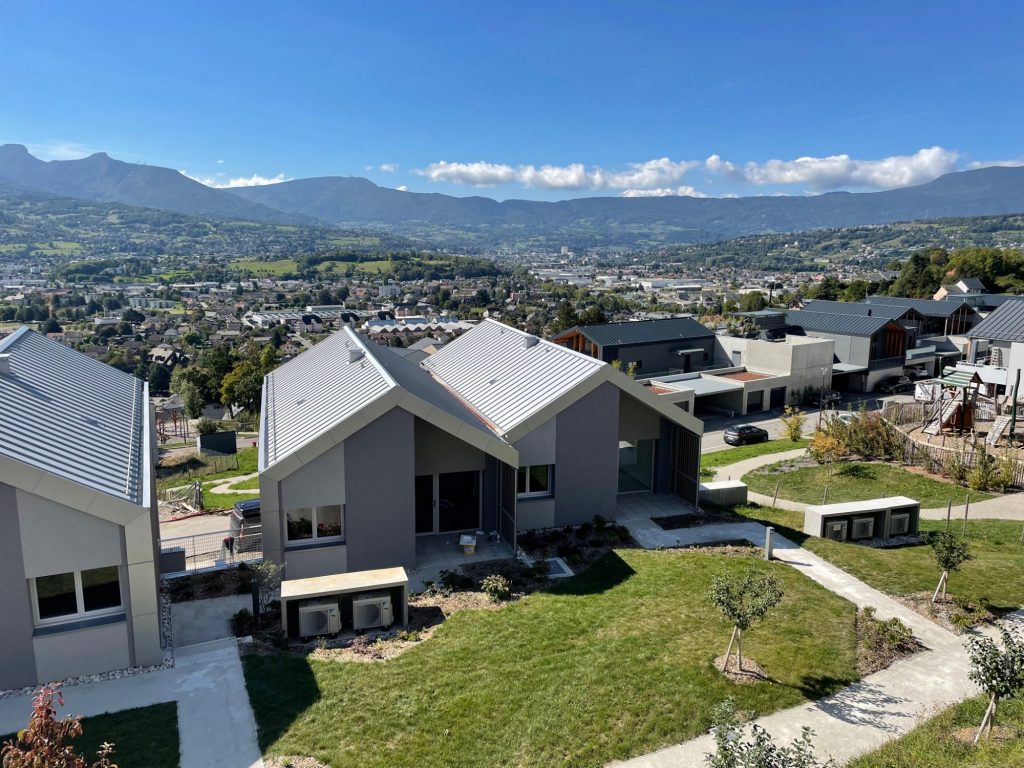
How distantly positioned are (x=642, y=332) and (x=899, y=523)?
3787 cm

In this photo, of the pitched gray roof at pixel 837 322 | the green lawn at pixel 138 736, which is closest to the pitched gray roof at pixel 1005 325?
the pitched gray roof at pixel 837 322

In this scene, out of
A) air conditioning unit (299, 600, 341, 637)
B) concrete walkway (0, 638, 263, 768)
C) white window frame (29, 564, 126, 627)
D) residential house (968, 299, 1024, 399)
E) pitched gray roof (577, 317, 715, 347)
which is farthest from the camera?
pitched gray roof (577, 317, 715, 347)

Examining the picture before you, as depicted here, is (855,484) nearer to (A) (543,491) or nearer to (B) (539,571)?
(A) (543,491)

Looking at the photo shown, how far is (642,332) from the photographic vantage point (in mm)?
58844

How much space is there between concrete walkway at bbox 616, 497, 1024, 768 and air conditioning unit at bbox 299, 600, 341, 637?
7189 mm

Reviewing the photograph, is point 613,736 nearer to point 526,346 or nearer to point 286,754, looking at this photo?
point 286,754

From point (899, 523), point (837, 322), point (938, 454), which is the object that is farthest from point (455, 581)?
point (837, 322)

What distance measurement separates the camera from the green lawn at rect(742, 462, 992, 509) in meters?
27.7

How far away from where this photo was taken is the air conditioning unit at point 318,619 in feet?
49.2

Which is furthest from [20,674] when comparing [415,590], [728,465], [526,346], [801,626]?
[728,465]

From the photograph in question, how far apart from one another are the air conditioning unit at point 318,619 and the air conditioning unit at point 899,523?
17753 millimetres

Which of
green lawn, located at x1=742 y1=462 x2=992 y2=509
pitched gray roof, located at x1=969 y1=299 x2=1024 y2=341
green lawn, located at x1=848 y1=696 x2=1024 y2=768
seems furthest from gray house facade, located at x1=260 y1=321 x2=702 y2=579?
pitched gray roof, located at x1=969 y1=299 x2=1024 y2=341

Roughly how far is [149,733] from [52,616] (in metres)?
3.90

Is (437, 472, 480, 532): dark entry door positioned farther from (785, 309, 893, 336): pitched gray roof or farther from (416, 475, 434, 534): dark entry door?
(785, 309, 893, 336): pitched gray roof
